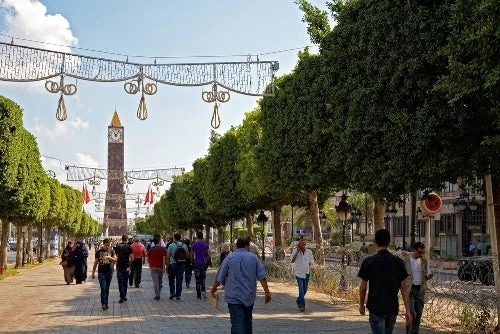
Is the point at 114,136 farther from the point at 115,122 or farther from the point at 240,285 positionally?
the point at 240,285

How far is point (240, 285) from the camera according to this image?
9422 mm

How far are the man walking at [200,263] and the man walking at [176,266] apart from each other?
322 mm

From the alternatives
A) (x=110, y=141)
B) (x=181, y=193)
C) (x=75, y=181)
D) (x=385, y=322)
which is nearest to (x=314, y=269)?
(x=385, y=322)

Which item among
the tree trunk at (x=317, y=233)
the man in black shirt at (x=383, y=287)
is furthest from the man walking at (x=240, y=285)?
the tree trunk at (x=317, y=233)

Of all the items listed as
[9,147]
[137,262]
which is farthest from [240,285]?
[9,147]

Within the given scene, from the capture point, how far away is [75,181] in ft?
203

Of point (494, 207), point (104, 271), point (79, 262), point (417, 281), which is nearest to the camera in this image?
point (417, 281)

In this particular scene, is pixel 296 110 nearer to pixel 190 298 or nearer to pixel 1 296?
pixel 190 298

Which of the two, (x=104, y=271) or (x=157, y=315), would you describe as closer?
(x=157, y=315)

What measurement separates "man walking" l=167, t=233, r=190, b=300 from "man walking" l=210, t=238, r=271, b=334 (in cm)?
1044

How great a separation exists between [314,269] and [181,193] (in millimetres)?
48338

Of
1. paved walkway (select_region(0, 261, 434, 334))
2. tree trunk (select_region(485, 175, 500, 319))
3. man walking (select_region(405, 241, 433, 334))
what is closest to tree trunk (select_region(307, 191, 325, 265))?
paved walkway (select_region(0, 261, 434, 334))

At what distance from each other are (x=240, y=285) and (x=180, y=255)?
35.8 feet

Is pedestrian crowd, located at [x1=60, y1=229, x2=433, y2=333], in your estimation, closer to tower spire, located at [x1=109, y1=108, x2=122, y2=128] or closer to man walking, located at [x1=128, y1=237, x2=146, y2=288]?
man walking, located at [x1=128, y1=237, x2=146, y2=288]
